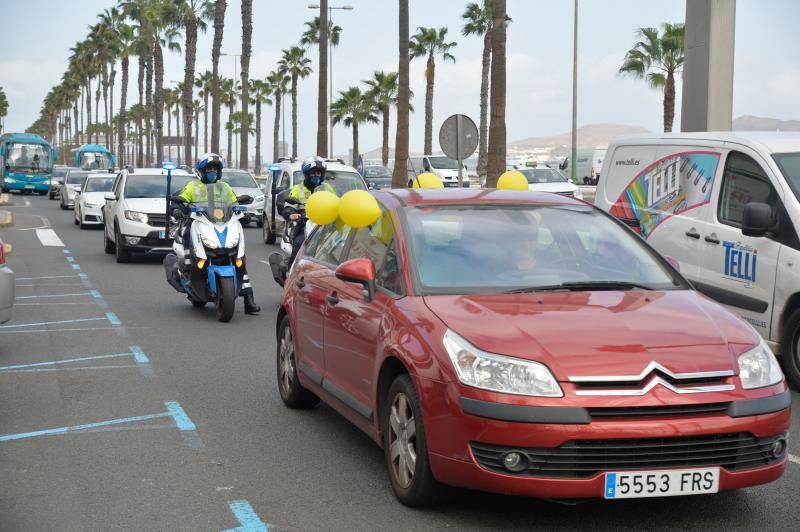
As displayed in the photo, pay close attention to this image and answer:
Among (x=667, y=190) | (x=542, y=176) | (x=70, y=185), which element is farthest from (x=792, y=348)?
(x=70, y=185)

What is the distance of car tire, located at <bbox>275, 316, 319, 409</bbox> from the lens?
7652 mm

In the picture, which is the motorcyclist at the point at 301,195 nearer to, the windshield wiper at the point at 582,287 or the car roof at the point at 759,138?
the car roof at the point at 759,138

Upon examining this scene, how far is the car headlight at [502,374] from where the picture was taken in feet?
15.7

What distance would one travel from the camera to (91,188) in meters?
31.5

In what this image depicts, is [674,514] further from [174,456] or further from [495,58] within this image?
[495,58]

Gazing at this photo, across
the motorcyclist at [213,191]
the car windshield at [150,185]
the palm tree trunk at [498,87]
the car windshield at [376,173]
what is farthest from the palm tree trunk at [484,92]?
the motorcyclist at [213,191]

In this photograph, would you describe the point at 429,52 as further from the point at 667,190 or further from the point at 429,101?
the point at 667,190

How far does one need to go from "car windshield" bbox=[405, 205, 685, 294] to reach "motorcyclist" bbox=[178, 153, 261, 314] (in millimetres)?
7212

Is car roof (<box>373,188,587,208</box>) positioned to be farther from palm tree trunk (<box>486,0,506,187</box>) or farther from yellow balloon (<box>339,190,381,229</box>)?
palm tree trunk (<box>486,0,506,187</box>)

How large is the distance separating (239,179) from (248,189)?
0.93 m

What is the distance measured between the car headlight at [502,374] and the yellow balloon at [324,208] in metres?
2.63

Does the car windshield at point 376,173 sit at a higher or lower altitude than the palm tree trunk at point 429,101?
lower

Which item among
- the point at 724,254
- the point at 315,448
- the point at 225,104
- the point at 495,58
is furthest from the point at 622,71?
the point at 225,104

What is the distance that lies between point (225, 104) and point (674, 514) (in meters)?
123
